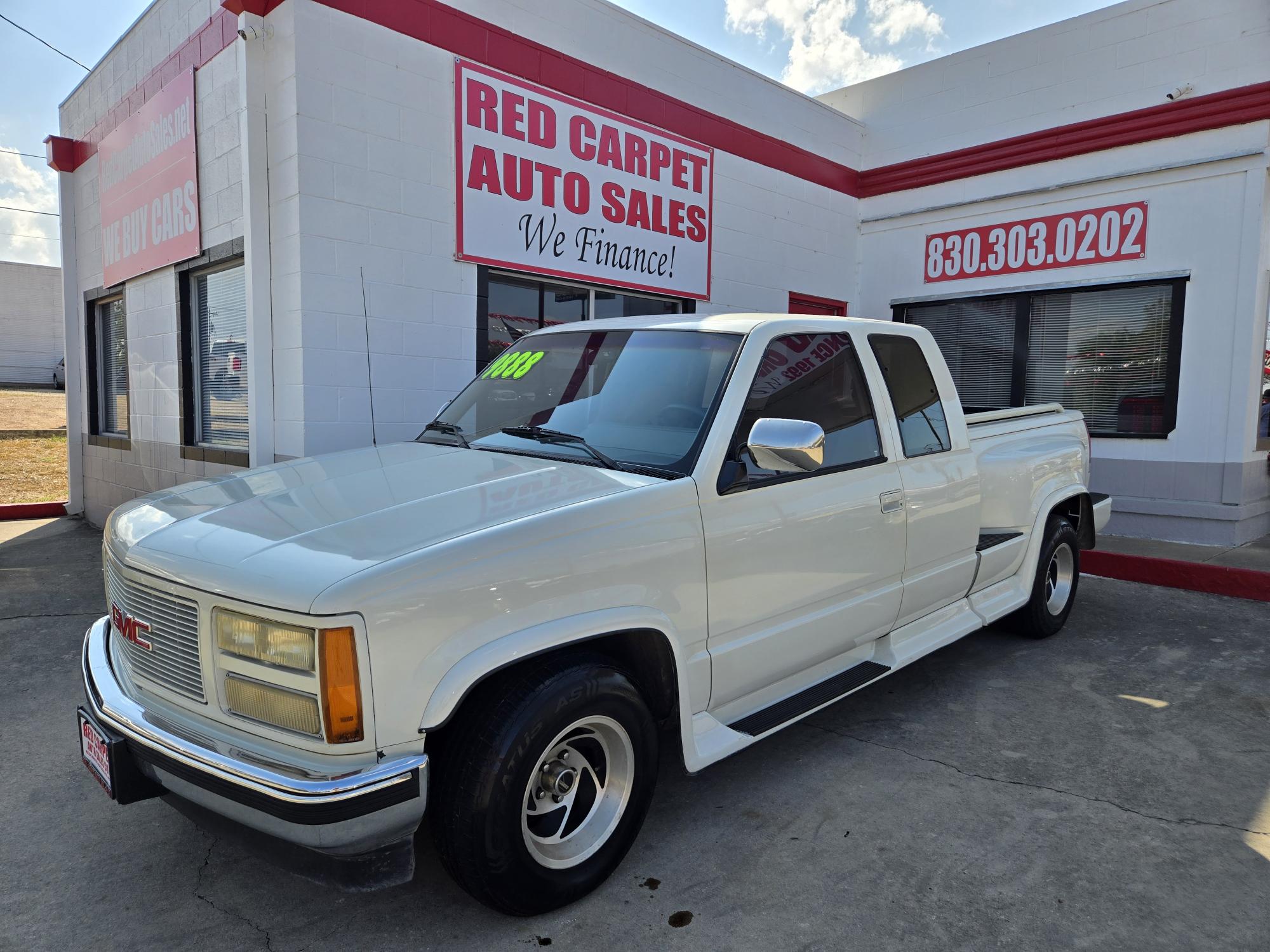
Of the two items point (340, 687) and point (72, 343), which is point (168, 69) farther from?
point (340, 687)

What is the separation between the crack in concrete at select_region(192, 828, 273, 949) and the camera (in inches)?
100

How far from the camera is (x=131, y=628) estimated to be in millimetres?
2693

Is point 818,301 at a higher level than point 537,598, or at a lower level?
higher

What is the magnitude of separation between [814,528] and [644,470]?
79cm

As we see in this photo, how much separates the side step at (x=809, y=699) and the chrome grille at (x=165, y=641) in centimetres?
183

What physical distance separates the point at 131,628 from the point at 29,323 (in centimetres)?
4195

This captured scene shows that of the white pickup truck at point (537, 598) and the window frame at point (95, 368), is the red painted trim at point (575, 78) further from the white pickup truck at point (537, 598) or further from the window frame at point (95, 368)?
the window frame at point (95, 368)

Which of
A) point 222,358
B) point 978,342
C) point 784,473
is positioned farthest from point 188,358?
point 978,342

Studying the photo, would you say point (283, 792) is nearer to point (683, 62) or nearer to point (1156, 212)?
point (683, 62)

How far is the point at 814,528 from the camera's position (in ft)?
10.9

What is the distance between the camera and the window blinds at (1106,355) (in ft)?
28.7

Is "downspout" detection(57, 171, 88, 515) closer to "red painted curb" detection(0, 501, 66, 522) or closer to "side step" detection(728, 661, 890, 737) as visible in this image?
"red painted curb" detection(0, 501, 66, 522)

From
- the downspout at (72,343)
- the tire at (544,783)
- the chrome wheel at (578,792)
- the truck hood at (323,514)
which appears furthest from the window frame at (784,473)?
the downspout at (72,343)

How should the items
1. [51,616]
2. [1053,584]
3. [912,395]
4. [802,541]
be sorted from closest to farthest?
[802,541] → [912,395] → [1053,584] → [51,616]
